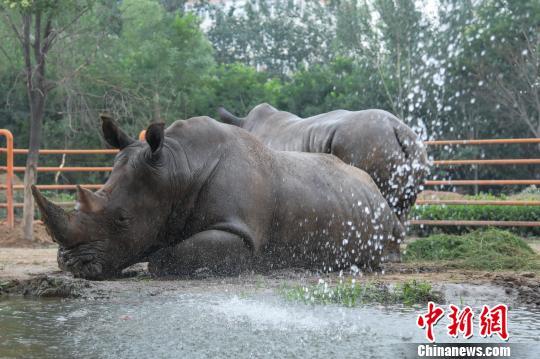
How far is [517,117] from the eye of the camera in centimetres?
3550

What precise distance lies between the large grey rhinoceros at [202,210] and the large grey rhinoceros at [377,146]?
1355mm

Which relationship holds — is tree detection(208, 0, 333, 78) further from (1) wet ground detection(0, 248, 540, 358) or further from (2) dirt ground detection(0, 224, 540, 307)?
(1) wet ground detection(0, 248, 540, 358)

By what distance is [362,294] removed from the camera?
5.87 meters

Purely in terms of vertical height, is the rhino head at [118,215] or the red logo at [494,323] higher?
the rhino head at [118,215]

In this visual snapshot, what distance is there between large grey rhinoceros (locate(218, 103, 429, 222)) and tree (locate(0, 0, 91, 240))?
4535mm

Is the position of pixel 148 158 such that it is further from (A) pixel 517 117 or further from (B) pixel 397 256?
(A) pixel 517 117

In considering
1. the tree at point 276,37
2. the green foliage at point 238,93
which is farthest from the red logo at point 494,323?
the tree at point 276,37

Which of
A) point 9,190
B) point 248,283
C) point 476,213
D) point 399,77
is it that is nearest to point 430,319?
point 248,283

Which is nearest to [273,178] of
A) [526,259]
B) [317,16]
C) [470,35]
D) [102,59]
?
[526,259]

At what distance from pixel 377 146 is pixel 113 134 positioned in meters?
3.00

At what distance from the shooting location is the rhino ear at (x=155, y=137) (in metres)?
6.35

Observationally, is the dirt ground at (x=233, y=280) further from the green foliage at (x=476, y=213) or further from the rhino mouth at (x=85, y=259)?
the green foliage at (x=476, y=213)

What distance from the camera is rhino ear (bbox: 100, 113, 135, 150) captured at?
21.2 ft

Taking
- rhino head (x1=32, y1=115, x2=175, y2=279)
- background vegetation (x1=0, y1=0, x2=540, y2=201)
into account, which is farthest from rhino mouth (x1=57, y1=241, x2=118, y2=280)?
background vegetation (x1=0, y1=0, x2=540, y2=201)
